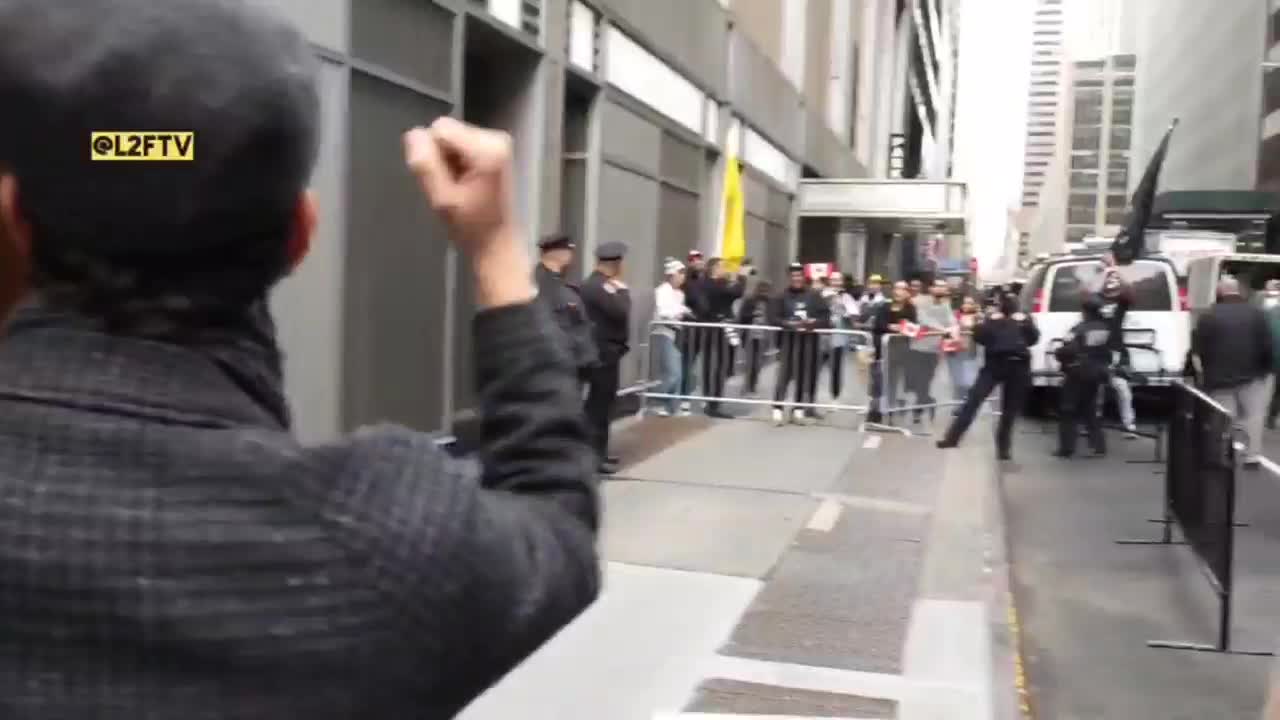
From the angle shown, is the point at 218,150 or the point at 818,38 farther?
the point at 818,38

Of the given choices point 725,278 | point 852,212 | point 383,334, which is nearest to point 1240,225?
point 852,212

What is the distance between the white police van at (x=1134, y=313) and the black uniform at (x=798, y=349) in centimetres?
311

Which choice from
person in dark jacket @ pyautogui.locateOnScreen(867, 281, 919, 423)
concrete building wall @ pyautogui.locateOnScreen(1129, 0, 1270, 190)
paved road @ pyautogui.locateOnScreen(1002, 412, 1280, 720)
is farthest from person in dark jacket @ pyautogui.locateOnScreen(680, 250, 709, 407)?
concrete building wall @ pyautogui.locateOnScreen(1129, 0, 1270, 190)

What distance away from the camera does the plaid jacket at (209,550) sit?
39.7 inches

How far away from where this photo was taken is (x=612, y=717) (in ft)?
16.5

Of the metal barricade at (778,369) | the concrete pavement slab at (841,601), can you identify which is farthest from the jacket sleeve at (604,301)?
the metal barricade at (778,369)

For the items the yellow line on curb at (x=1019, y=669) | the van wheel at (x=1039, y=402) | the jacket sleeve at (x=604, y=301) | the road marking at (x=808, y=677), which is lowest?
the yellow line on curb at (x=1019, y=669)

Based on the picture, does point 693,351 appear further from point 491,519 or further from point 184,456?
point 184,456

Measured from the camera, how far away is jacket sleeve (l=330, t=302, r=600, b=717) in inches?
41.9

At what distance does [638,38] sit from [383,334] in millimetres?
7458

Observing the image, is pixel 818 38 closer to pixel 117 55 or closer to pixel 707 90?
pixel 707 90

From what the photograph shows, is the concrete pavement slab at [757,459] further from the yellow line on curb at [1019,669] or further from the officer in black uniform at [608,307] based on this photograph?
the yellow line on curb at [1019,669]

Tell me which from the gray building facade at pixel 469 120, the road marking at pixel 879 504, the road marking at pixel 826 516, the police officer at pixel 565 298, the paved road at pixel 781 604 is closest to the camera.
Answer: the paved road at pixel 781 604

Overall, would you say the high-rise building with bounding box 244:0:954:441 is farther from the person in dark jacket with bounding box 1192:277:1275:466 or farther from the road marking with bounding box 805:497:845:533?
the person in dark jacket with bounding box 1192:277:1275:466
